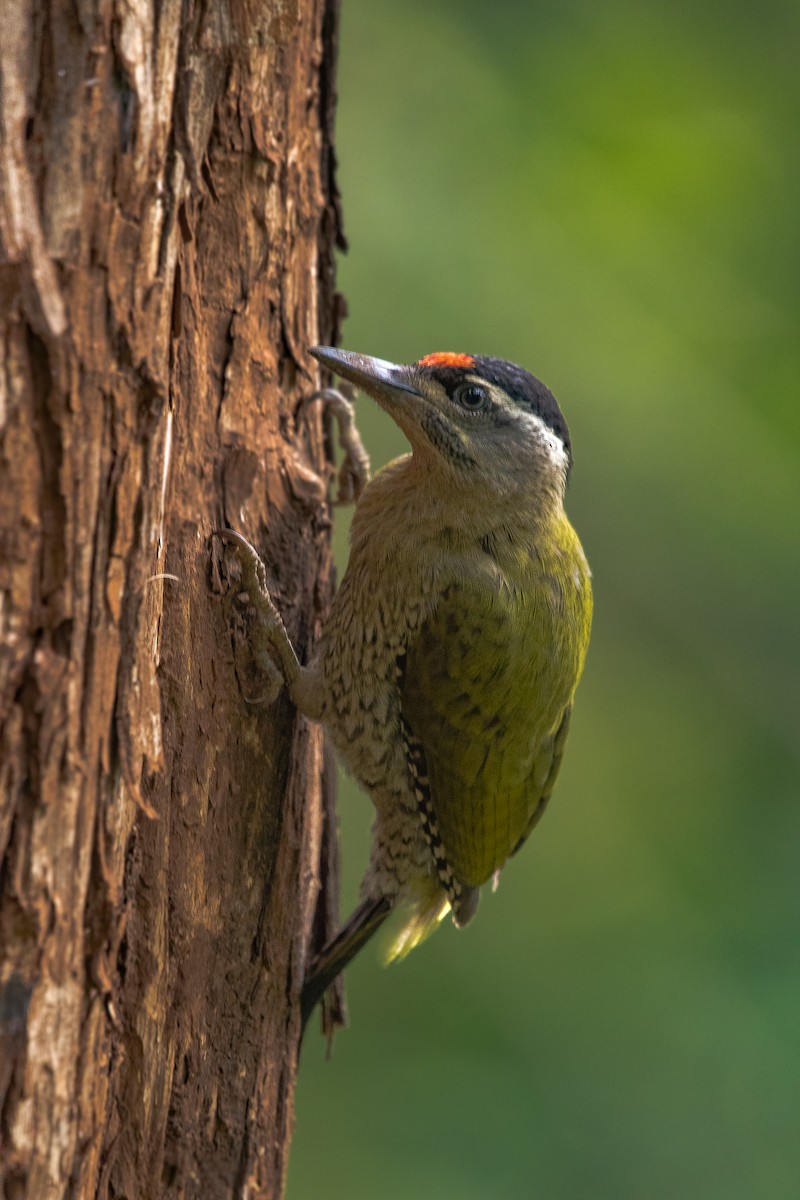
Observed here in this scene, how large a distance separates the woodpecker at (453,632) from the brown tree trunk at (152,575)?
17cm

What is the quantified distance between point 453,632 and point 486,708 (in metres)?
0.23

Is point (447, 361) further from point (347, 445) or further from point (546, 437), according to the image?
point (347, 445)

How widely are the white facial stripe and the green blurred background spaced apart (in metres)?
1.22

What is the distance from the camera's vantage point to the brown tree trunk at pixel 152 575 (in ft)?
5.61

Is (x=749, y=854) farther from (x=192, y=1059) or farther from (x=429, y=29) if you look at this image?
(x=429, y=29)

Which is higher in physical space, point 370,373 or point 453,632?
point 370,373

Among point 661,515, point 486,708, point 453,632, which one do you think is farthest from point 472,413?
point 661,515

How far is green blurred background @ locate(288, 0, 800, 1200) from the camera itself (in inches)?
167

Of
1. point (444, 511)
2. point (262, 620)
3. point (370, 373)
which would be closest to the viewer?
point (262, 620)

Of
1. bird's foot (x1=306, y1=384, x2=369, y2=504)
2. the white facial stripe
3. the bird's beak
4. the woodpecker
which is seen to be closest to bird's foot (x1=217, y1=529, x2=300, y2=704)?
the woodpecker

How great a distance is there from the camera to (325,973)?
3.06 metres

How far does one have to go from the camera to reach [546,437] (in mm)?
3334

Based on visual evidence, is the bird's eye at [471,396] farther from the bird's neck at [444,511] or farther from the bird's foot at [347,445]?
the bird's foot at [347,445]

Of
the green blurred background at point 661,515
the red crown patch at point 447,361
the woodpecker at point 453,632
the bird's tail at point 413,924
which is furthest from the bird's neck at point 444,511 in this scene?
the green blurred background at point 661,515
